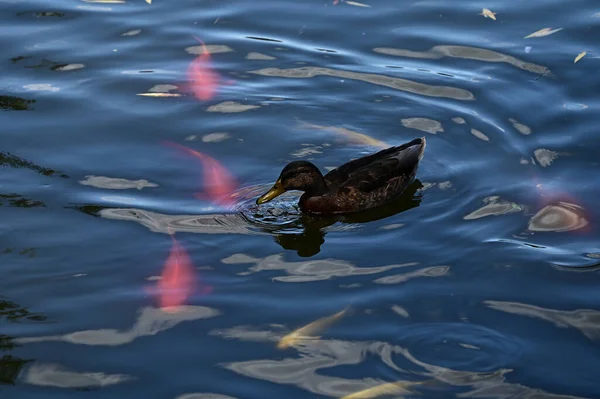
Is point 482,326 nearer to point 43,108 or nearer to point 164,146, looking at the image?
point 164,146

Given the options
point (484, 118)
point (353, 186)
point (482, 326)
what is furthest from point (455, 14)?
point (482, 326)

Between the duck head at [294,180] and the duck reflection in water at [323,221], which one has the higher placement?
the duck head at [294,180]

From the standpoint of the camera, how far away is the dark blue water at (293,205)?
7.23 metres

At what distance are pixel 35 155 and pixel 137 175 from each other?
3.61 ft

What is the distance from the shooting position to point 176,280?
8.18 meters

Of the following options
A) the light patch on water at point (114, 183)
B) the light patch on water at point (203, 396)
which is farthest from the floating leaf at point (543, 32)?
the light patch on water at point (203, 396)

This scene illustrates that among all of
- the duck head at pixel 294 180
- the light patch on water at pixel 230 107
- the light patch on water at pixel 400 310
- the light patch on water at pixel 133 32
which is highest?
the light patch on water at pixel 133 32

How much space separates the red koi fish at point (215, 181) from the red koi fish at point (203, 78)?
1358mm


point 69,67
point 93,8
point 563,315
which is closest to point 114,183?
point 69,67

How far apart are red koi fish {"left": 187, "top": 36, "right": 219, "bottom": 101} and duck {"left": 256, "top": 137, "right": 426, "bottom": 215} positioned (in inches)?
87.9

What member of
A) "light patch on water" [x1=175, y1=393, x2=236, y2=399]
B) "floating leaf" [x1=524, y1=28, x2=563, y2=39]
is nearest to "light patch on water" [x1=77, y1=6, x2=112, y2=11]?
"floating leaf" [x1=524, y1=28, x2=563, y2=39]

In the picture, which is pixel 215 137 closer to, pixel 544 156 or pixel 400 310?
pixel 544 156

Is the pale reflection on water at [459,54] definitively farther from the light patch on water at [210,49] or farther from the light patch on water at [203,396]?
the light patch on water at [203,396]

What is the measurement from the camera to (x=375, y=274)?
8281 millimetres
